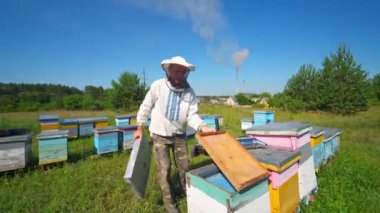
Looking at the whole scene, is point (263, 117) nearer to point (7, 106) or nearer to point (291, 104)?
point (291, 104)

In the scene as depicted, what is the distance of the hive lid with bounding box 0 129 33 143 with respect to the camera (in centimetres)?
395

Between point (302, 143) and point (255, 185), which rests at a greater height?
point (302, 143)

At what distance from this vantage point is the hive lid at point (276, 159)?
Answer: 2031mm

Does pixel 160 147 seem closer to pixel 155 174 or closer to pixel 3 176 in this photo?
pixel 155 174

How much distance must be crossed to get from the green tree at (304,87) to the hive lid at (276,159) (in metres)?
23.3

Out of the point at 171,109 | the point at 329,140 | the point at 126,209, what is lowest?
the point at 126,209

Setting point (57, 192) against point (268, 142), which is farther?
point (57, 192)

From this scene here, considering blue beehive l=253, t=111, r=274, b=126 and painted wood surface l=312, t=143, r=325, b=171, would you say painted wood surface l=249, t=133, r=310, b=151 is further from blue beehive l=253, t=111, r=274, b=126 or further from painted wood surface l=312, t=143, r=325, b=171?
blue beehive l=253, t=111, r=274, b=126

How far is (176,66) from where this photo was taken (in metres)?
2.46

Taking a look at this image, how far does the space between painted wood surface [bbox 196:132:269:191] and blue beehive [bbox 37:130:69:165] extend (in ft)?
13.9

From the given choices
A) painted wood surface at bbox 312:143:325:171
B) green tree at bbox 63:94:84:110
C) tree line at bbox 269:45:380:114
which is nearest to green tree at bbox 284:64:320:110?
tree line at bbox 269:45:380:114

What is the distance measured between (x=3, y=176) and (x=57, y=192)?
173 cm

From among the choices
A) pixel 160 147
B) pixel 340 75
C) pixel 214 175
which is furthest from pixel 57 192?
pixel 340 75

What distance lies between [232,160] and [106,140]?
458cm
